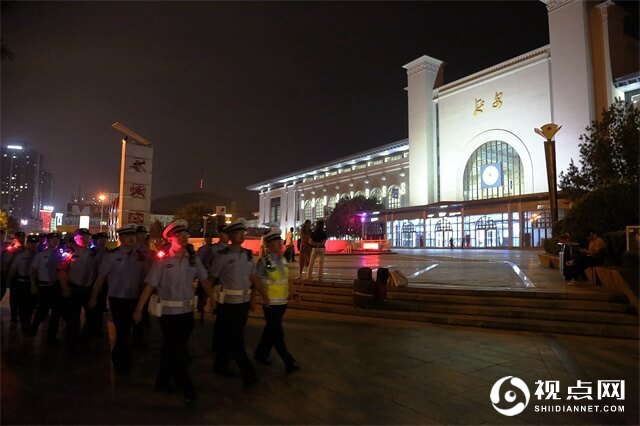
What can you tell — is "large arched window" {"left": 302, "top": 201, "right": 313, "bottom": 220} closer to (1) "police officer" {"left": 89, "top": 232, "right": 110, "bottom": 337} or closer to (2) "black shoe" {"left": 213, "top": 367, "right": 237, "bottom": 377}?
(1) "police officer" {"left": 89, "top": 232, "right": 110, "bottom": 337}

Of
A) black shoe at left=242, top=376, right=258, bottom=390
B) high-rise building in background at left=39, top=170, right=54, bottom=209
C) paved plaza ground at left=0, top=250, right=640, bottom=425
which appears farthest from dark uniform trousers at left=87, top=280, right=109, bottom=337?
high-rise building in background at left=39, top=170, right=54, bottom=209

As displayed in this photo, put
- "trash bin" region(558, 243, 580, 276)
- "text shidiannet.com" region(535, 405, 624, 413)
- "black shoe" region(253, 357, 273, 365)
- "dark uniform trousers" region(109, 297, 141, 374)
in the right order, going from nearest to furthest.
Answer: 1. "text shidiannet.com" region(535, 405, 624, 413)
2. "dark uniform trousers" region(109, 297, 141, 374)
3. "black shoe" region(253, 357, 273, 365)
4. "trash bin" region(558, 243, 580, 276)

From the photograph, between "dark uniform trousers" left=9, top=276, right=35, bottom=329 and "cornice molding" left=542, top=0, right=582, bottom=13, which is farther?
"cornice molding" left=542, top=0, right=582, bottom=13

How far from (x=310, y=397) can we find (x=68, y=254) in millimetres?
5183

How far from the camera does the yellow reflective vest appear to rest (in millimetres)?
4902

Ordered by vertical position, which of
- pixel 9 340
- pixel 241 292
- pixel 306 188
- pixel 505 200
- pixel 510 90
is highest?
pixel 510 90

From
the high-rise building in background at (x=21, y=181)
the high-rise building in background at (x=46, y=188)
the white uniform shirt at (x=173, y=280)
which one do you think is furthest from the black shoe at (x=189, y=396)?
the high-rise building in background at (x=46, y=188)

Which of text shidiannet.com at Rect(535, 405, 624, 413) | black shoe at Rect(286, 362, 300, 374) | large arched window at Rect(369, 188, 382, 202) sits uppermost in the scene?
large arched window at Rect(369, 188, 382, 202)

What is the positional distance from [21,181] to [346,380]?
147m

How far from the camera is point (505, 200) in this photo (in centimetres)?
4638

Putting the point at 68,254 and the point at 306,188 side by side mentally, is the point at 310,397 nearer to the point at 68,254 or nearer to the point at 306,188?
the point at 68,254

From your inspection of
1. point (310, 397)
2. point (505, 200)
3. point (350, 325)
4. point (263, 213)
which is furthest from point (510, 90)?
point (263, 213)

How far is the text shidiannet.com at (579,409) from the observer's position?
395 cm

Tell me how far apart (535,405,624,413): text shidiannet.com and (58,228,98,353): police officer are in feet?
19.3
